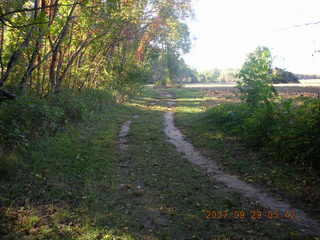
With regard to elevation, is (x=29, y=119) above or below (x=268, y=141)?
above

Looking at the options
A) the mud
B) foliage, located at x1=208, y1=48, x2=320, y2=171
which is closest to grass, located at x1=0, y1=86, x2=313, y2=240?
the mud

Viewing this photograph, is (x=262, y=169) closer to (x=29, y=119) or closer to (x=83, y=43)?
(x=29, y=119)

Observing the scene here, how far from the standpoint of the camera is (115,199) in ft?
19.2

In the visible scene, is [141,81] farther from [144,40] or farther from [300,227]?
[300,227]

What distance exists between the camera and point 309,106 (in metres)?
8.39

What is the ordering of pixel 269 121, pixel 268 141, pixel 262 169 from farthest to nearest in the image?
1. pixel 269 121
2. pixel 268 141
3. pixel 262 169

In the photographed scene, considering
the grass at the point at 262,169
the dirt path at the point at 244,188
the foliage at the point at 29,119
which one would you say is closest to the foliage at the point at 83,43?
the foliage at the point at 29,119

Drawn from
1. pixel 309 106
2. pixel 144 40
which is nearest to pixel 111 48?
pixel 144 40

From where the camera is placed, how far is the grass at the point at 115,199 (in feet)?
14.8

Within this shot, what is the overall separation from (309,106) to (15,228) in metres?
7.86
